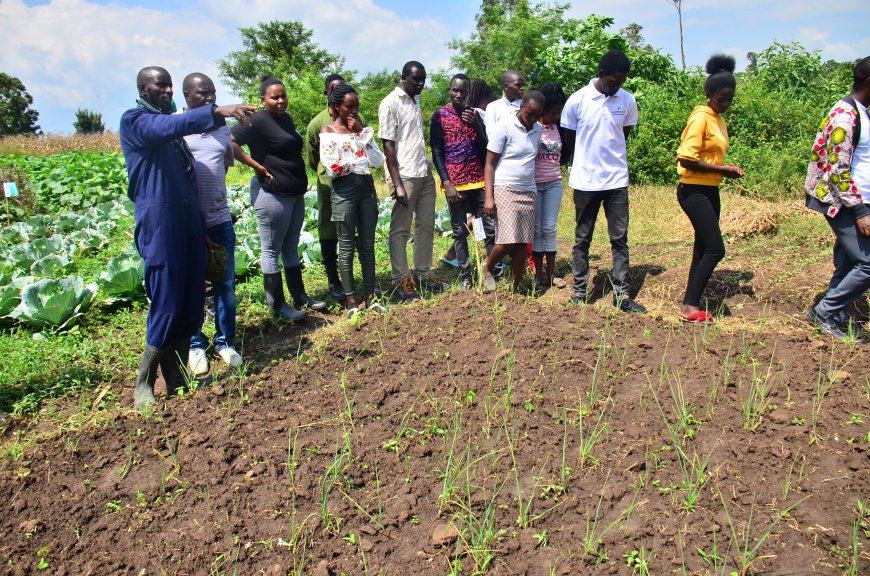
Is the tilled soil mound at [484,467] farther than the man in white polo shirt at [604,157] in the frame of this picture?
No

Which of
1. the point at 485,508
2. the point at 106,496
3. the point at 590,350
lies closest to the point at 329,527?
the point at 485,508

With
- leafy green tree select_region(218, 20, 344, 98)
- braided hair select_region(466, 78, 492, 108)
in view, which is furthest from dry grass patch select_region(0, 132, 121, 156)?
braided hair select_region(466, 78, 492, 108)

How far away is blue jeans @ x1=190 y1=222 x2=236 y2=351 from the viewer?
4.13m

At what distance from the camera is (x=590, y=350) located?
3.86 meters

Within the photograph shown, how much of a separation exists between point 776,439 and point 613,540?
112 centimetres

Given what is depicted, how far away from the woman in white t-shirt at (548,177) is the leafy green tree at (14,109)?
4436 cm

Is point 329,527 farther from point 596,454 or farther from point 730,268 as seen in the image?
point 730,268

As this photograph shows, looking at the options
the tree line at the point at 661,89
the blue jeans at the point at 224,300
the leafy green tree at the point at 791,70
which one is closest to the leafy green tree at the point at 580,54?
the tree line at the point at 661,89

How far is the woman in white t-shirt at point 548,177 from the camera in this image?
5.10 metres

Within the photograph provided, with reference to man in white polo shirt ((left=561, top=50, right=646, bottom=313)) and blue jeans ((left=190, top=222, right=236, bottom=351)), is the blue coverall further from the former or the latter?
man in white polo shirt ((left=561, top=50, right=646, bottom=313))

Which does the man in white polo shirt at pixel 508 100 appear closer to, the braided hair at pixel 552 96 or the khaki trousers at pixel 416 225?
the braided hair at pixel 552 96

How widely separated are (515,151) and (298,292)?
2180 mm

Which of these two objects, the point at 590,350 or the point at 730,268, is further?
the point at 730,268

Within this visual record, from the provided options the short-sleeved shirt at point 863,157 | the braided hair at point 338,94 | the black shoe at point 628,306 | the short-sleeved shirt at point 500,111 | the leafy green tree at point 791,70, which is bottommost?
the black shoe at point 628,306
